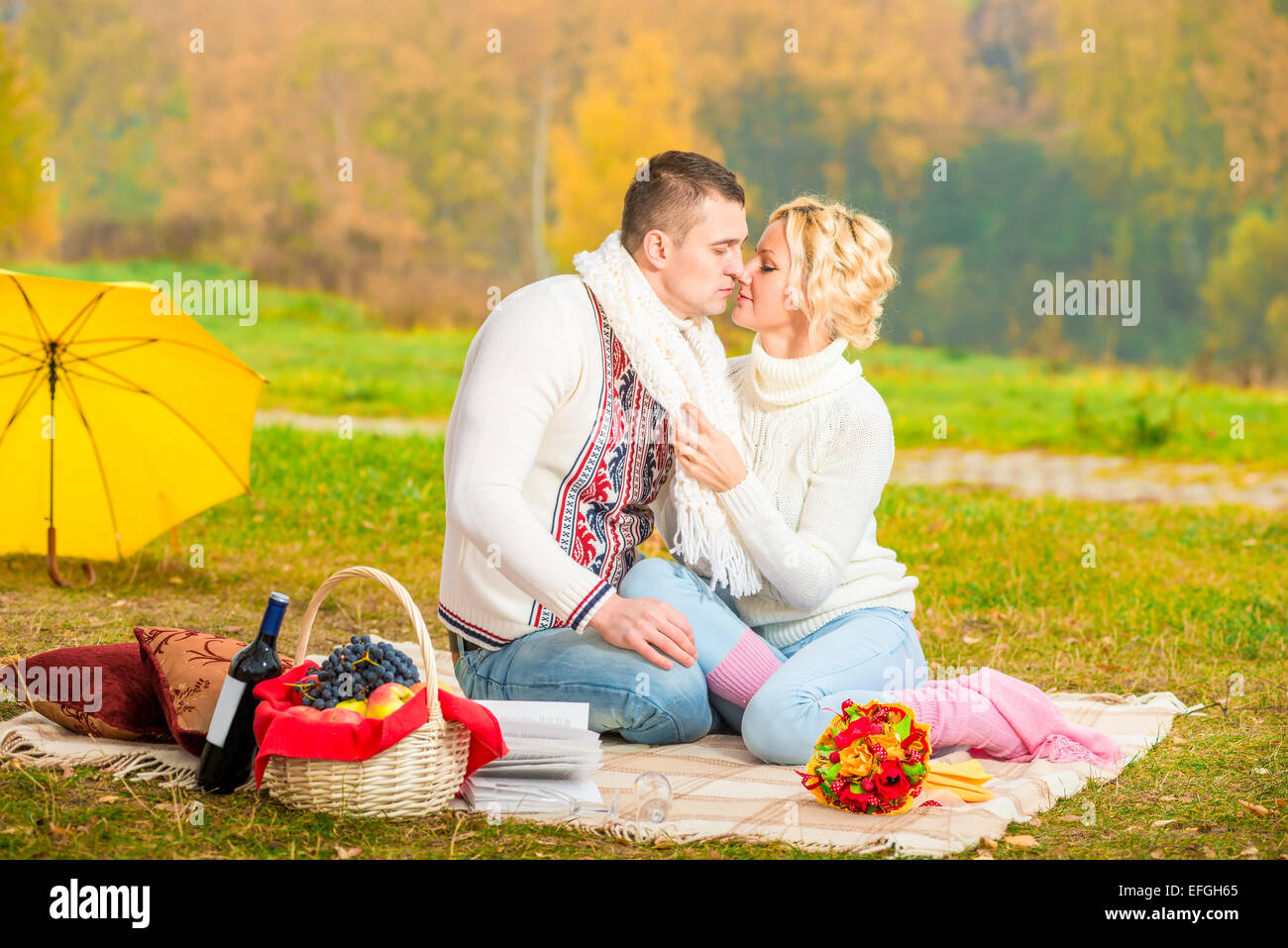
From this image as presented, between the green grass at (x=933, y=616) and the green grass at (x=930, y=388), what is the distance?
3.33 metres

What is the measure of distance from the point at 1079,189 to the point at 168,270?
13328 millimetres

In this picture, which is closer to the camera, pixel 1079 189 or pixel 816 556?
pixel 816 556

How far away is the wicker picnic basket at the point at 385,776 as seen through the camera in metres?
2.93

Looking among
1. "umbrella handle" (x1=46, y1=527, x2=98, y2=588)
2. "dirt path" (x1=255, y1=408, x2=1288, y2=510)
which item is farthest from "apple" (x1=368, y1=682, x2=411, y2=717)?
"dirt path" (x1=255, y1=408, x2=1288, y2=510)

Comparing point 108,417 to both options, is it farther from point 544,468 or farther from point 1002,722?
point 1002,722

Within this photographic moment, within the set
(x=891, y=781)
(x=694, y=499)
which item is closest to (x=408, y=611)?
(x=694, y=499)

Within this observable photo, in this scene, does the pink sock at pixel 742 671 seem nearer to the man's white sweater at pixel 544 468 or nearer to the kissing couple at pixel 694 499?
the kissing couple at pixel 694 499

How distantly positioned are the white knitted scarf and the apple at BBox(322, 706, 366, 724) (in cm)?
113

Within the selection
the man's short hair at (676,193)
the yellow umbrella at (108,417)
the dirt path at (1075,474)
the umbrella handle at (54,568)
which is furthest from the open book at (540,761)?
the dirt path at (1075,474)

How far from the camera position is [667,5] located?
70.3 feet

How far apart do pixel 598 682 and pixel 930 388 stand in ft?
44.2

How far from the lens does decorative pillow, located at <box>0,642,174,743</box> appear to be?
350 cm
